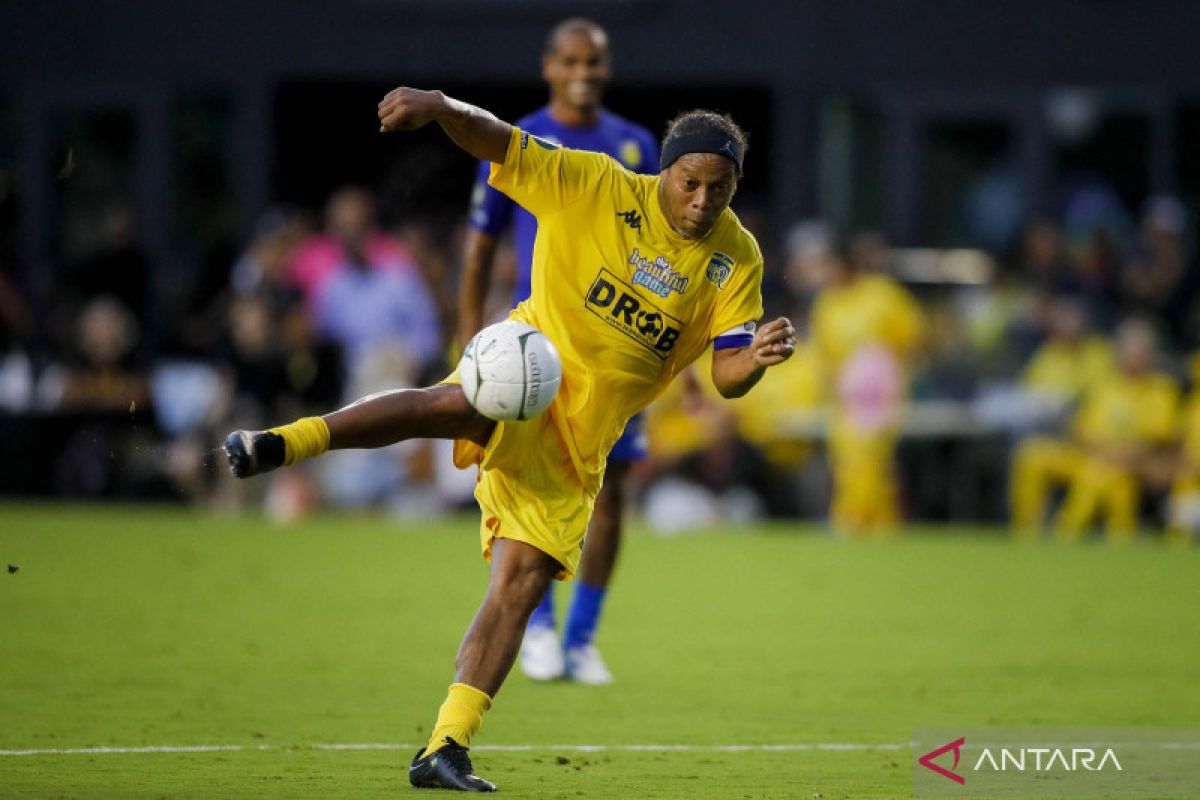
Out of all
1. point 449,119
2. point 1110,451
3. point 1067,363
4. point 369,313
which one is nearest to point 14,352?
point 369,313

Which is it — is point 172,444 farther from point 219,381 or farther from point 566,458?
point 566,458

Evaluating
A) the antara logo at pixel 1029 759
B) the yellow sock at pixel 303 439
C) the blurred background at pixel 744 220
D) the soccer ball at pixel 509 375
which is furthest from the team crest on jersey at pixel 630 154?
the blurred background at pixel 744 220

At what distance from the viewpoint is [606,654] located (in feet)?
34.1

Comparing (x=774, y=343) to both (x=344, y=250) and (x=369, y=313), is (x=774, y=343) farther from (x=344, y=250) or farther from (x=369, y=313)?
(x=344, y=250)

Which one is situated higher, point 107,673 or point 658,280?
point 658,280

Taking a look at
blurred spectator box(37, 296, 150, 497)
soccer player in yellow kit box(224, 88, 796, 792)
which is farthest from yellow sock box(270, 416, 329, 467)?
blurred spectator box(37, 296, 150, 497)

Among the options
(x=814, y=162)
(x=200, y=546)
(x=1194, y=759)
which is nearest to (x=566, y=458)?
(x=1194, y=759)

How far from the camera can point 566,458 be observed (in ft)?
22.7

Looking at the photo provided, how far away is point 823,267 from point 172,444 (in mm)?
6091

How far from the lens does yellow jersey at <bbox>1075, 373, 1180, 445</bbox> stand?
689 inches

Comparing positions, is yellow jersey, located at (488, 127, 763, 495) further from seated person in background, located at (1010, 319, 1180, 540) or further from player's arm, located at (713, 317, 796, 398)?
seated person in background, located at (1010, 319, 1180, 540)

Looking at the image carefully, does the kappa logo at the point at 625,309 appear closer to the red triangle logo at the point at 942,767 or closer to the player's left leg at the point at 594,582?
the red triangle logo at the point at 942,767

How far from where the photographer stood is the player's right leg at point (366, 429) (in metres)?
6.31

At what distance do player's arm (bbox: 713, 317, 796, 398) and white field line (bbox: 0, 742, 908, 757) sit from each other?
137 centimetres
